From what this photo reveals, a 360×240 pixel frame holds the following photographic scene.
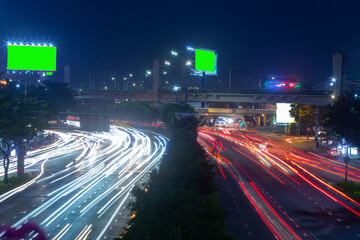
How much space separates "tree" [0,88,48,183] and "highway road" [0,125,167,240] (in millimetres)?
3792

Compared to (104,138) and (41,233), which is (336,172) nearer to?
(41,233)

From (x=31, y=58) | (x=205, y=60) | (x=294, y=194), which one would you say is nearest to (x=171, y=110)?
(x=205, y=60)

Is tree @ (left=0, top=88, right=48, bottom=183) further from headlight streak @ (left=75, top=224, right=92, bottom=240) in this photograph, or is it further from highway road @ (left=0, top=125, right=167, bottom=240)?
headlight streak @ (left=75, top=224, right=92, bottom=240)

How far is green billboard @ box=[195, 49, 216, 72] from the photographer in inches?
2840

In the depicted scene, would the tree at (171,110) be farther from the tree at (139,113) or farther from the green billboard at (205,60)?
the tree at (139,113)

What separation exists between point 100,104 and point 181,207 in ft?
378

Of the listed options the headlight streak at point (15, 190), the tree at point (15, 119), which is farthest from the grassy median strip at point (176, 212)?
the tree at point (15, 119)

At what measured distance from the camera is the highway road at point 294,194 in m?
17.6

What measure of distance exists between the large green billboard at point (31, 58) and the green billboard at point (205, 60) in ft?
116

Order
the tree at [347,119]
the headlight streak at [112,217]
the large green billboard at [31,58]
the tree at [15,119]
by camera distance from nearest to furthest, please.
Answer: the headlight streak at [112,217] → the tree at [15,119] → the tree at [347,119] → the large green billboard at [31,58]

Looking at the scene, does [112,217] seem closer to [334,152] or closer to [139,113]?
[334,152]

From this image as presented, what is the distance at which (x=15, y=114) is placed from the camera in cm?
2572

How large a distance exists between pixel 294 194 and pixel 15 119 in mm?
21779

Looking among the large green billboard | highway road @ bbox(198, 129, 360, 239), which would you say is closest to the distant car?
highway road @ bbox(198, 129, 360, 239)
